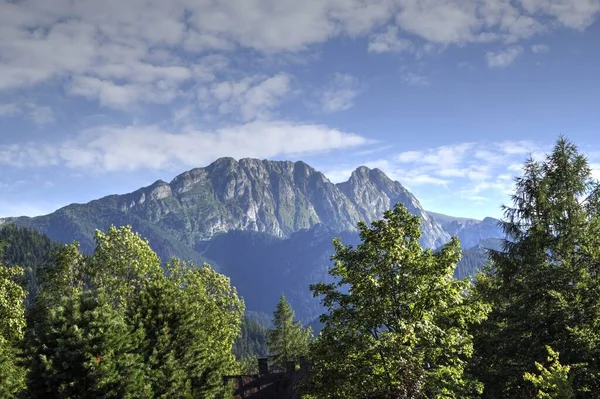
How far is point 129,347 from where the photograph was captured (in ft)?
76.7

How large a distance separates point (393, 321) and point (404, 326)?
99 centimetres

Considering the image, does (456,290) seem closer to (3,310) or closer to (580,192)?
(580,192)

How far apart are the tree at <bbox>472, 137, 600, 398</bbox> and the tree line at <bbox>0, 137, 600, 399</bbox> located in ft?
0.22

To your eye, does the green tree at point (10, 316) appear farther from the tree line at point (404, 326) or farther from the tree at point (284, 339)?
the tree at point (284, 339)

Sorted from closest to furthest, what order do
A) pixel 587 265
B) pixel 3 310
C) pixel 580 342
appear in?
pixel 580 342
pixel 587 265
pixel 3 310

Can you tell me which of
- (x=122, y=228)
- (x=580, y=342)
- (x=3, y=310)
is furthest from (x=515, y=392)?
(x=122, y=228)

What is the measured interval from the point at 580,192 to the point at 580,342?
10.2 m

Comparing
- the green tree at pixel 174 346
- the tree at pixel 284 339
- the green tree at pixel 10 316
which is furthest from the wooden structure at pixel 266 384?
the tree at pixel 284 339

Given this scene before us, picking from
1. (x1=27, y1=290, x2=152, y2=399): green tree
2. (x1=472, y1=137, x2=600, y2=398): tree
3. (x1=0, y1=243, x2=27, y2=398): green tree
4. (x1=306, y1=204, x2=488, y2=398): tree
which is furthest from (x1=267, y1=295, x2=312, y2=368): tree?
(x1=306, y1=204, x2=488, y2=398): tree

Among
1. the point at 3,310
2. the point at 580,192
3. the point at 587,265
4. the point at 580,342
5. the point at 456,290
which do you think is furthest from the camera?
the point at 580,192

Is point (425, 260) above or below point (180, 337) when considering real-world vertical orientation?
above

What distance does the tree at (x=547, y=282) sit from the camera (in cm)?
2116

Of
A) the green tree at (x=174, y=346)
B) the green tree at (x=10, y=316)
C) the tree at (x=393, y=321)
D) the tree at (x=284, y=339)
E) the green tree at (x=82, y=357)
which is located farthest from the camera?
the tree at (x=284, y=339)

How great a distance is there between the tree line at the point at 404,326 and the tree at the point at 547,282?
66 mm
